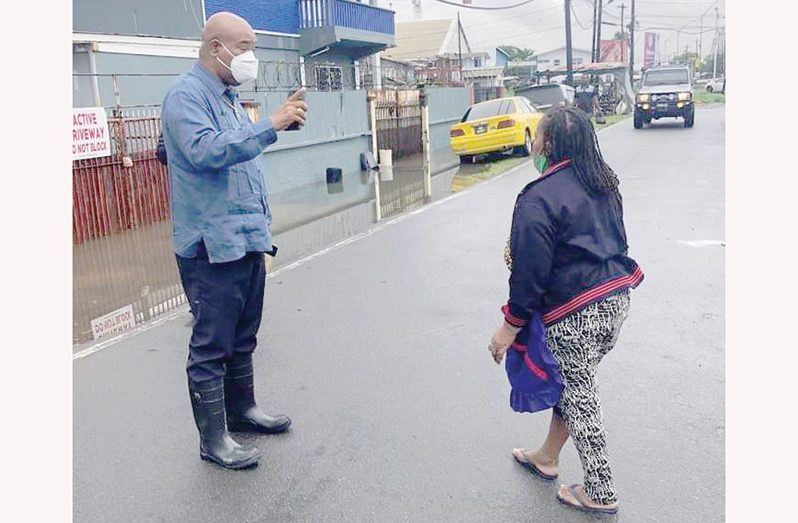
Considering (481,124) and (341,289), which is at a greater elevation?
(481,124)

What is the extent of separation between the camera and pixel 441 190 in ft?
42.9

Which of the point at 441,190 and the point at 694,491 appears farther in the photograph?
the point at 441,190

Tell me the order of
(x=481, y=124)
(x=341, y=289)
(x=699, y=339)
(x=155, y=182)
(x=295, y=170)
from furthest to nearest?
(x=481, y=124)
(x=295, y=170)
(x=155, y=182)
(x=341, y=289)
(x=699, y=339)

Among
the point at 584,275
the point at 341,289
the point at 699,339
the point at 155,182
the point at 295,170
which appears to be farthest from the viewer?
the point at 295,170

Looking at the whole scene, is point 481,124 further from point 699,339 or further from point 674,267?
point 699,339

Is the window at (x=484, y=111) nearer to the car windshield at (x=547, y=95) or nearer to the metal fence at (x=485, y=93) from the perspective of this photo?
the car windshield at (x=547, y=95)

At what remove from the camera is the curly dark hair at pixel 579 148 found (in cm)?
281

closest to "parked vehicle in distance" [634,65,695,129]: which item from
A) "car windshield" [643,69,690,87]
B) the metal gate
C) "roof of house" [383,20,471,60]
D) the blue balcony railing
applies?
"car windshield" [643,69,690,87]

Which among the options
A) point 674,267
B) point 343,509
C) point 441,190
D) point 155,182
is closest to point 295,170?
point 441,190

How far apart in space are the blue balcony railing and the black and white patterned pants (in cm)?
1726

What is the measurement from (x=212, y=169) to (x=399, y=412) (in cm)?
175

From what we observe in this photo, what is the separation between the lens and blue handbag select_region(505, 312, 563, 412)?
113 inches

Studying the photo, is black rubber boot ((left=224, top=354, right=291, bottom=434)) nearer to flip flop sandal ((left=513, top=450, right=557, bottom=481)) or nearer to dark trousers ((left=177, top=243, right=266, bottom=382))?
dark trousers ((left=177, top=243, right=266, bottom=382))

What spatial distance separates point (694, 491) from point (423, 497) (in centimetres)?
118
